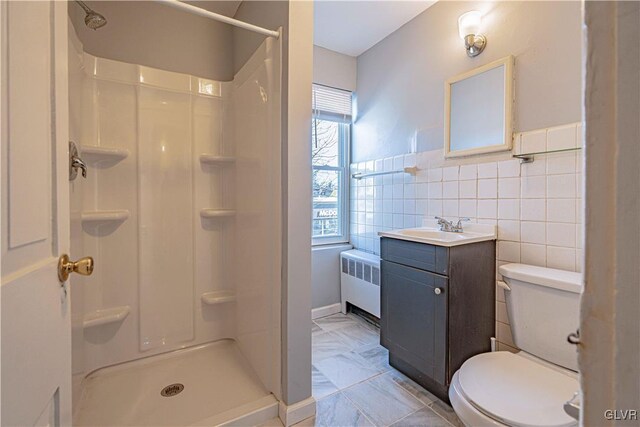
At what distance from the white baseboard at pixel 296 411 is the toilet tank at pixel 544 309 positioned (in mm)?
1053

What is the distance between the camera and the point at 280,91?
1365 millimetres

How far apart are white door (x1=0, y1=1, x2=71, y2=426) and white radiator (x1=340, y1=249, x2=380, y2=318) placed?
6.41 feet

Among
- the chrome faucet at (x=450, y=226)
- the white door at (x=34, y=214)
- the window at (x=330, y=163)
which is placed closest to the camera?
the white door at (x=34, y=214)

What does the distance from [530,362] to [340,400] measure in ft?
3.07

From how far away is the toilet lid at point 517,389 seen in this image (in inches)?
37.1

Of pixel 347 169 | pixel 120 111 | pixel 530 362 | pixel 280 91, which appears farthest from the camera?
pixel 347 169

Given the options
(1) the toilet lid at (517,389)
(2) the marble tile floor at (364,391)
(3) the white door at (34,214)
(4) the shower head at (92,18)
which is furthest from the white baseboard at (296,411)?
(4) the shower head at (92,18)

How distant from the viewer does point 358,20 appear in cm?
222

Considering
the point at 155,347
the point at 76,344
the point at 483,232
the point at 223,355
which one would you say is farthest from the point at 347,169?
the point at 76,344

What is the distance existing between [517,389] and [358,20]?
2.47 m

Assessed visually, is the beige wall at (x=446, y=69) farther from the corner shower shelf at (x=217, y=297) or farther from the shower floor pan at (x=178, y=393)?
the shower floor pan at (x=178, y=393)

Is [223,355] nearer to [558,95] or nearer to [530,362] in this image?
[530,362]

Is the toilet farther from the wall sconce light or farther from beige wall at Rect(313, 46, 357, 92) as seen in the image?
beige wall at Rect(313, 46, 357, 92)

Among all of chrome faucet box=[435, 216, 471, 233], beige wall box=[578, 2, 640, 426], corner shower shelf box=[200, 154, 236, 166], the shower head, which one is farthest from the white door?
chrome faucet box=[435, 216, 471, 233]
